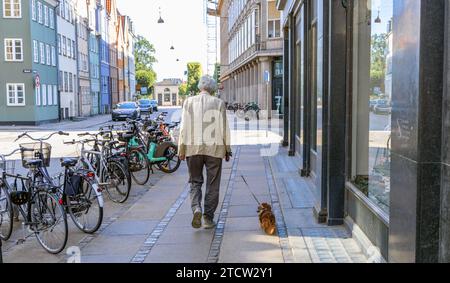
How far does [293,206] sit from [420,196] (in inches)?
181

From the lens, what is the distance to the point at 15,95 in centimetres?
3691

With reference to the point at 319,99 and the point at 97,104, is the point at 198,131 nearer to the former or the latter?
the point at 319,99

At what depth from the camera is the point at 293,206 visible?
8.17m

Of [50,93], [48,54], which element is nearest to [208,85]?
[50,93]

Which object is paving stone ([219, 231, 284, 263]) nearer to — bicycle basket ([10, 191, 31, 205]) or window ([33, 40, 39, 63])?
bicycle basket ([10, 191, 31, 205])

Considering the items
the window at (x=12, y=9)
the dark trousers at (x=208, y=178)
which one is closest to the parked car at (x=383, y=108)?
the dark trousers at (x=208, y=178)

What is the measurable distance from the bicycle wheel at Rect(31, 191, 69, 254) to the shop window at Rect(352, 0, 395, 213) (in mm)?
3196

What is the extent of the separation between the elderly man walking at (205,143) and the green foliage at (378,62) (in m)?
1.85

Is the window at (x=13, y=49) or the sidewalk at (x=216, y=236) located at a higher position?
the window at (x=13, y=49)

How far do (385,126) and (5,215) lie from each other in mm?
4549

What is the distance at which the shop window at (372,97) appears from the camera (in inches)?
212

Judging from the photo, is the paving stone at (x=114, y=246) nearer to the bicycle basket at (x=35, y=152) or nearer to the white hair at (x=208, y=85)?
the bicycle basket at (x=35, y=152)

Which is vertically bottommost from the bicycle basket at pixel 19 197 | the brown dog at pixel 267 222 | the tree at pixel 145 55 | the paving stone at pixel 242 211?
the paving stone at pixel 242 211
